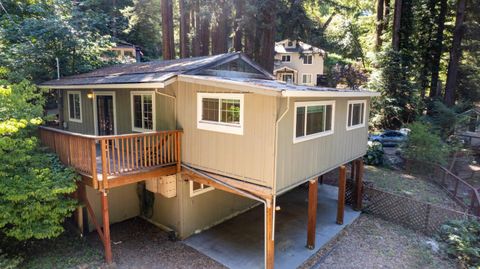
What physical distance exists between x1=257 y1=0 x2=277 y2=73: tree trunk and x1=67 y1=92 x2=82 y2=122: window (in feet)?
28.3

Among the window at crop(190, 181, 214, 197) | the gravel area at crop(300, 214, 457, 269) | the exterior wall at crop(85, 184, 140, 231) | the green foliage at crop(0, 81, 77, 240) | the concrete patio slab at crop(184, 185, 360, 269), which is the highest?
the green foliage at crop(0, 81, 77, 240)

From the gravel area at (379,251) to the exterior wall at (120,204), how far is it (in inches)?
219

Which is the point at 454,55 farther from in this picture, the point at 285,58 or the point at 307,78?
the point at 285,58

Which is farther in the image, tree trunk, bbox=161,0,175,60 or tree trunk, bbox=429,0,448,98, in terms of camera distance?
tree trunk, bbox=429,0,448,98

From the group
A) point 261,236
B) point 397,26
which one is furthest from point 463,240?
point 397,26

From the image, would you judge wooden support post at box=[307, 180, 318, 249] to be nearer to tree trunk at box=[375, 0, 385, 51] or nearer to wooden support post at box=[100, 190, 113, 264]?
wooden support post at box=[100, 190, 113, 264]

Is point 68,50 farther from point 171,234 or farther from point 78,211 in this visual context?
point 171,234

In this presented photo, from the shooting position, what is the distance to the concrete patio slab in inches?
303

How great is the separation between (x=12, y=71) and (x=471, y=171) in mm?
22003

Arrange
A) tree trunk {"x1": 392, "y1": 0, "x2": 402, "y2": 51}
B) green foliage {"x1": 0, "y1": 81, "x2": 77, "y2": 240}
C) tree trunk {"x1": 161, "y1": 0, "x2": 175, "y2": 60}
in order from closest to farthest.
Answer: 1. green foliage {"x1": 0, "y1": 81, "x2": 77, "y2": 240}
2. tree trunk {"x1": 161, "y1": 0, "x2": 175, "y2": 60}
3. tree trunk {"x1": 392, "y1": 0, "x2": 402, "y2": 51}

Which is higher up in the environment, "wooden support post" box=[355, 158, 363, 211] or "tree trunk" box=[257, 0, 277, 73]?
"tree trunk" box=[257, 0, 277, 73]

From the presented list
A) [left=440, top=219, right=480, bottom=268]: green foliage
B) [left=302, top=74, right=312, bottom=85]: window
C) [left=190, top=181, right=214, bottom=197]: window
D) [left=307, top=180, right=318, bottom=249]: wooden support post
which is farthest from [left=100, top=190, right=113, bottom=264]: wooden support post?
[left=302, top=74, right=312, bottom=85]: window

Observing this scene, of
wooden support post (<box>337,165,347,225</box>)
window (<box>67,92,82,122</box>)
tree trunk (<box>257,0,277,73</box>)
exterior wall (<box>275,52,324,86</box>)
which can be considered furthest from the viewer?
exterior wall (<box>275,52,324,86</box>)

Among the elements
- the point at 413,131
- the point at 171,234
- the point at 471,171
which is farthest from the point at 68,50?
the point at 471,171
